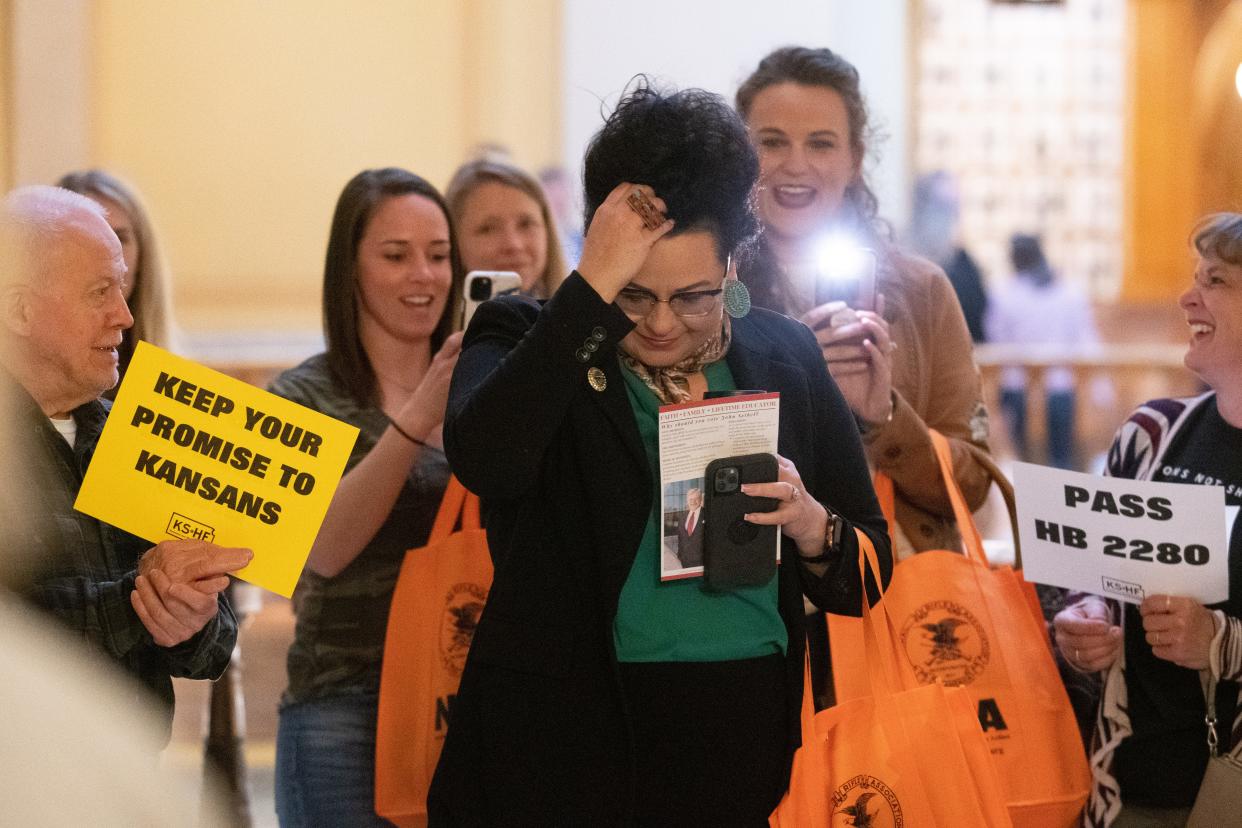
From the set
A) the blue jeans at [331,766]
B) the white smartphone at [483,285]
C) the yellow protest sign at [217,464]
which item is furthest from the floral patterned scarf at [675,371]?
the blue jeans at [331,766]

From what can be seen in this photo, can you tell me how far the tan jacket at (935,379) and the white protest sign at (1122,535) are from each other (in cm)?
22

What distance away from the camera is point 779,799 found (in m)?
2.01

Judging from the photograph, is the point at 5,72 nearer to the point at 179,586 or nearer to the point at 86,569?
the point at 86,569

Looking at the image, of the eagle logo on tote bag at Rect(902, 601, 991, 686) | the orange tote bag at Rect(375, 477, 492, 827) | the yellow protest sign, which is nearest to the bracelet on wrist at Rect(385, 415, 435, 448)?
the orange tote bag at Rect(375, 477, 492, 827)

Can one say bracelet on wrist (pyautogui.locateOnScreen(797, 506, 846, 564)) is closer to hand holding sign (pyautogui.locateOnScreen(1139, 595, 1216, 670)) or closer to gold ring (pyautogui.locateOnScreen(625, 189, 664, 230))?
gold ring (pyautogui.locateOnScreen(625, 189, 664, 230))

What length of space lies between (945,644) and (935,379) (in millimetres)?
583

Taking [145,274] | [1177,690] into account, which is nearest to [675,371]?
[1177,690]

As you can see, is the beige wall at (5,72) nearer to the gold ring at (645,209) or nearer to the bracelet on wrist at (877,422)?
the bracelet on wrist at (877,422)

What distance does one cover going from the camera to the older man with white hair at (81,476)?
1.90 metres

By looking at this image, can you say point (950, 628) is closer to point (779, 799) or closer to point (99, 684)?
point (779, 799)

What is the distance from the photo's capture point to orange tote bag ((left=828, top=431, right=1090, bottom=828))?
2604 mm

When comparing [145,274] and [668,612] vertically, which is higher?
[145,274]

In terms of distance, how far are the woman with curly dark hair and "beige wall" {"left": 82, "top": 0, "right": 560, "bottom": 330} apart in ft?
22.1

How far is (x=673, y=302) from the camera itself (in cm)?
193
